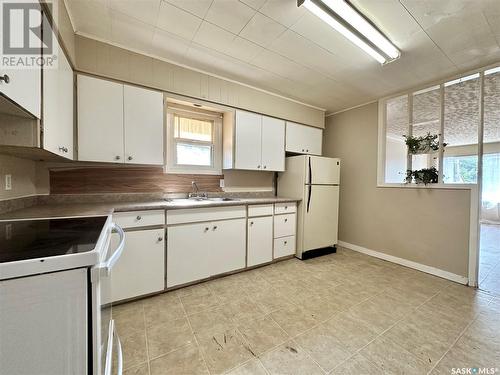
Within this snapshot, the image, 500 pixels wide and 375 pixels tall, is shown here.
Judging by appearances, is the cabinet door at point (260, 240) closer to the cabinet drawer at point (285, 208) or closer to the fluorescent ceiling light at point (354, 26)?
the cabinet drawer at point (285, 208)

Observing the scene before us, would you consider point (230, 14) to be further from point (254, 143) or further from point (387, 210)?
point (387, 210)

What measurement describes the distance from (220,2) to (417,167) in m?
3.27

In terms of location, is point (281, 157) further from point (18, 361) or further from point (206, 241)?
point (18, 361)

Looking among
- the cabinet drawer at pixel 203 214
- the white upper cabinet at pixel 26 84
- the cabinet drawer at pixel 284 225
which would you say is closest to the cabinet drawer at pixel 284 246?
the cabinet drawer at pixel 284 225

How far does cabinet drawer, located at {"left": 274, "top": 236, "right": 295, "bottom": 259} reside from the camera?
9.66 ft

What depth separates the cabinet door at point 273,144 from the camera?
309 cm

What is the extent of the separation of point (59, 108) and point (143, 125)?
2.41 feet

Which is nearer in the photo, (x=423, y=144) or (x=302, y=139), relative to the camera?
(x=423, y=144)

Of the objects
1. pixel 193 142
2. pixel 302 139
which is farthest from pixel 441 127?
pixel 193 142

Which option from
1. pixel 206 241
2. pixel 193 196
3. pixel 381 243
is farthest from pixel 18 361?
pixel 381 243

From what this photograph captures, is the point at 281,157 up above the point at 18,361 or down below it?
above

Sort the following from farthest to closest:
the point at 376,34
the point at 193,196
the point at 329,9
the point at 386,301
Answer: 1. the point at 193,196
2. the point at 386,301
3. the point at 376,34
4. the point at 329,9

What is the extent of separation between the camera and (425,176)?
2.75 meters

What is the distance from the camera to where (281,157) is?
3.26 metres
